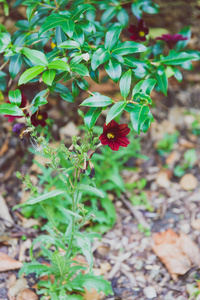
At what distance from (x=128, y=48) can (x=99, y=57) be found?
164 mm

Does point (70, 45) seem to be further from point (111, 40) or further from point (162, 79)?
point (162, 79)

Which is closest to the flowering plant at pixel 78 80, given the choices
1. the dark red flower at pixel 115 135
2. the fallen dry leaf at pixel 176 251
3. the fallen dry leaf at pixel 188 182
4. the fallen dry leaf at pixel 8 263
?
the dark red flower at pixel 115 135

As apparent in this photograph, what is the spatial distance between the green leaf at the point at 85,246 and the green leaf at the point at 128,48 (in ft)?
3.26

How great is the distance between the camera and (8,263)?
2.01m

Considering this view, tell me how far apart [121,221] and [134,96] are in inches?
51.1

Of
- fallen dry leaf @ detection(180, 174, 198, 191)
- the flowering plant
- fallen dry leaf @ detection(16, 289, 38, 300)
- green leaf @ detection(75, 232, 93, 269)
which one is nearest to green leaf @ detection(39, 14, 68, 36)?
the flowering plant

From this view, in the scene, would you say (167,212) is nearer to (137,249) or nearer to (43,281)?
(137,249)

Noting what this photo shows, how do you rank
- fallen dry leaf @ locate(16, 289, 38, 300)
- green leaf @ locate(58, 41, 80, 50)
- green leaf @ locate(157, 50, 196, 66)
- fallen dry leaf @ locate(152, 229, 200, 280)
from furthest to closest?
fallen dry leaf @ locate(152, 229, 200, 280) → fallen dry leaf @ locate(16, 289, 38, 300) → green leaf @ locate(157, 50, 196, 66) → green leaf @ locate(58, 41, 80, 50)

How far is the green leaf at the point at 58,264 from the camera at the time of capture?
169 centimetres

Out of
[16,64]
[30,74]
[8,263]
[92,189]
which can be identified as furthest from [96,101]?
[8,263]

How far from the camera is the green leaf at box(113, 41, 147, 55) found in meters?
1.53

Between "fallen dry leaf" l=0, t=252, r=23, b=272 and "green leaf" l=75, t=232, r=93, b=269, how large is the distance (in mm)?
536

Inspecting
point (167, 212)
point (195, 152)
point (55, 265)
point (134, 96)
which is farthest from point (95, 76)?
point (195, 152)

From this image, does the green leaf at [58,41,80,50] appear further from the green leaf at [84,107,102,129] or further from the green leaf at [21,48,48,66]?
the green leaf at [84,107,102,129]
